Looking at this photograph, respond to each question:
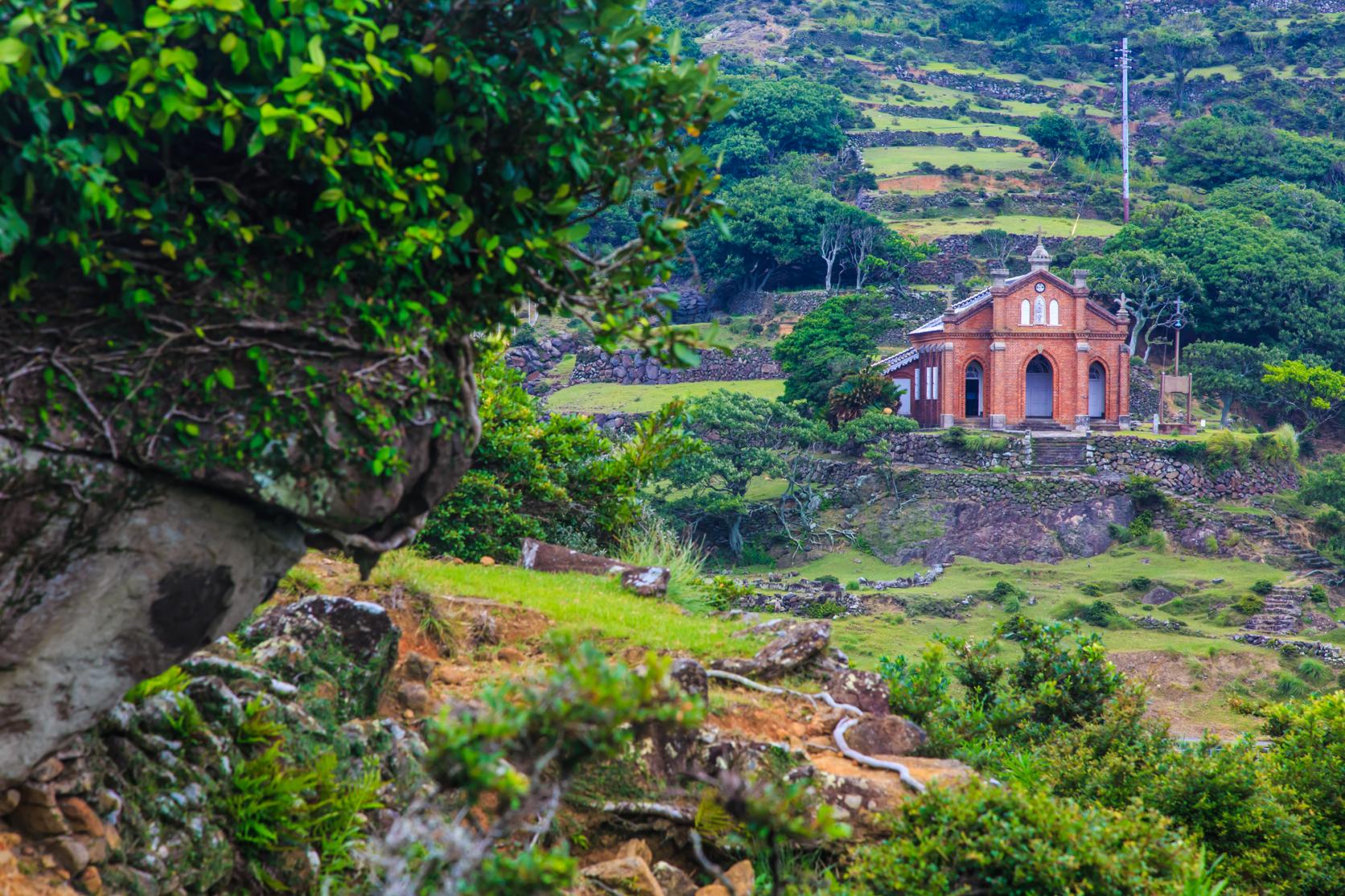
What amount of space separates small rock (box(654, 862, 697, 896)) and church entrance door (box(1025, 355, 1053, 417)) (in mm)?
39364

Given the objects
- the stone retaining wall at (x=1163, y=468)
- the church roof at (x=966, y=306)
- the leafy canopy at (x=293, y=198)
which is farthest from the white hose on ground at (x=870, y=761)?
the church roof at (x=966, y=306)

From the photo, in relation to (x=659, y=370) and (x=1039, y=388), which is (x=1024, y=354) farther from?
(x=659, y=370)

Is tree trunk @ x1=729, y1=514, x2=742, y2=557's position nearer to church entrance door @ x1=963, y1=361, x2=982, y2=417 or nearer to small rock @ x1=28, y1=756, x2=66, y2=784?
church entrance door @ x1=963, y1=361, x2=982, y2=417

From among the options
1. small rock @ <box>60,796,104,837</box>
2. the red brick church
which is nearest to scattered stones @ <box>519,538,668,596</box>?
small rock @ <box>60,796,104,837</box>

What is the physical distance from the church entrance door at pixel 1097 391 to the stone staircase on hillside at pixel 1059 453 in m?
3.45

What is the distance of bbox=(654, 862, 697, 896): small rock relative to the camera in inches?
224

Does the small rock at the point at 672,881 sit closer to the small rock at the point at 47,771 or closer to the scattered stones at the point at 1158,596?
the small rock at the point at 47,771

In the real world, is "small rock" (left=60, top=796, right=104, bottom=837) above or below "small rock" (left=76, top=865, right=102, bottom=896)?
above

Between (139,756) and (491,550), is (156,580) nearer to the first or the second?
(139,756)

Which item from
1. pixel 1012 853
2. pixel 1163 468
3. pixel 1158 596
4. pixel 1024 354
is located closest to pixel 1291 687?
pixel 1158 596

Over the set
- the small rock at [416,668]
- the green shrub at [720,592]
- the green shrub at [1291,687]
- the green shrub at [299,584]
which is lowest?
the green shrub at [1291,687]

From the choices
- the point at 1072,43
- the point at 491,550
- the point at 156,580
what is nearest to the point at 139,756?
the point at 156,580

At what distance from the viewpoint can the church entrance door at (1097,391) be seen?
143 feet

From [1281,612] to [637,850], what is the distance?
95.2 feet
